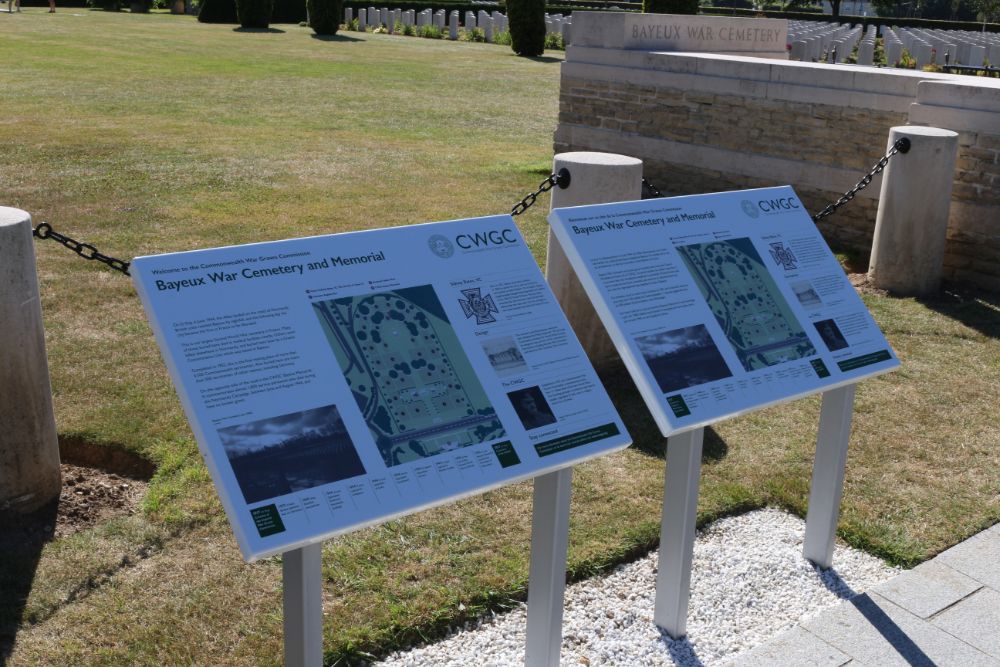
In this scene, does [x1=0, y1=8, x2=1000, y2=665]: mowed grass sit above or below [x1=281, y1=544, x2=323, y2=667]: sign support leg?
below

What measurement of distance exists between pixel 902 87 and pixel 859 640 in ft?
18.3

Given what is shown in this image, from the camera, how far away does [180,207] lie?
9.20 metres

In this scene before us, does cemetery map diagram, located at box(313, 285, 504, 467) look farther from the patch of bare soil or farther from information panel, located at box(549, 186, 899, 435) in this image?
the patch of bare soil

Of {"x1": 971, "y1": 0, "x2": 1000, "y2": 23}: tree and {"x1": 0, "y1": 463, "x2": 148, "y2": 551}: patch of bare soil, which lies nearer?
{"x1": 0, "y1": 463, "x2": 148, "y2": 551}: patch of bare soil

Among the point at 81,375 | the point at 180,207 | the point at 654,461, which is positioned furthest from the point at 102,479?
the point at 180,207

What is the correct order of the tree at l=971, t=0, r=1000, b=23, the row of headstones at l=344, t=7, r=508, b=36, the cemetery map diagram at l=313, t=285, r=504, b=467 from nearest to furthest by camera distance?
the cemetery map diagram at l=313, t=285, r=504, b=467 → the row of headstones at l=344, t=7, r=508, b=36 → the tree at l=971, t=0, r=1000, b=23

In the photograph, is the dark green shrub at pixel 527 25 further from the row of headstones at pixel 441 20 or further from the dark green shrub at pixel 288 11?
the dark green shrub at pixel 288 11

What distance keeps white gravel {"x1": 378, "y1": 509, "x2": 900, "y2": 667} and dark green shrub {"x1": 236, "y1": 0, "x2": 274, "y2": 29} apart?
30.2m

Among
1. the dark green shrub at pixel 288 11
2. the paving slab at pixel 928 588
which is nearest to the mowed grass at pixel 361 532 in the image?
the paving slab at pixel 928 588

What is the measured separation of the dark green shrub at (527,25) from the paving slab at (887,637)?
23.6 meters

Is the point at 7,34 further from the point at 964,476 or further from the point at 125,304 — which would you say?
the point at 964,476

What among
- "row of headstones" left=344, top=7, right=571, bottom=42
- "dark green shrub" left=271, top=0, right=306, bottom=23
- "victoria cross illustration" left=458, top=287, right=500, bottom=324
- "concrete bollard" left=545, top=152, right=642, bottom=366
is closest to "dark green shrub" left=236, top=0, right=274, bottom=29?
"row of headstones" left=344, top=7, right=571, bottom=42

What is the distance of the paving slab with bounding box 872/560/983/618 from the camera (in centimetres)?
366

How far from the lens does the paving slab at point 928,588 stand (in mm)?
3664
